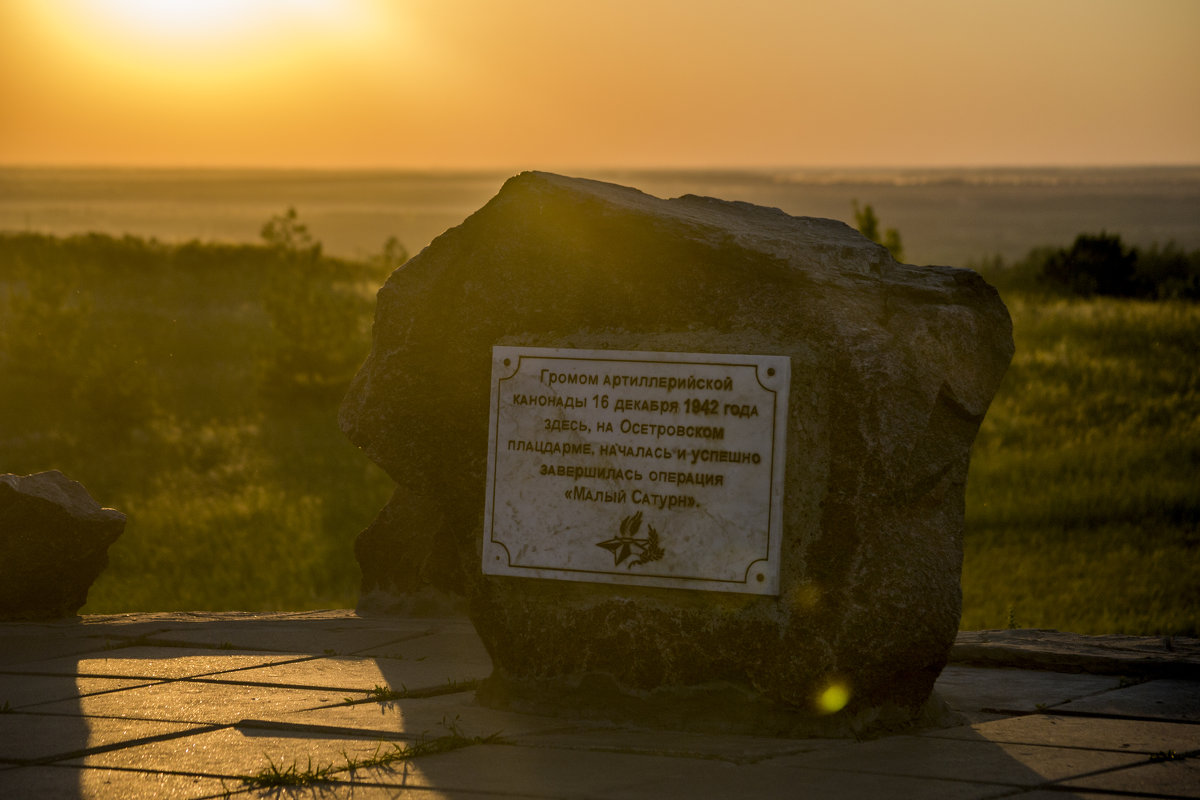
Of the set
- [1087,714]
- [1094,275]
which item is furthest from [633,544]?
[1094,275]

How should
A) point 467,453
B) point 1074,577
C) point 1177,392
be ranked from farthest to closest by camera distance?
point 1177,392 → point 1074,577 → point 467,453

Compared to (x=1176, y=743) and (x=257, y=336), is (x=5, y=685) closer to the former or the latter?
(x=1176, y=743)

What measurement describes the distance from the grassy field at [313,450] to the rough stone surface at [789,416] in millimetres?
3722

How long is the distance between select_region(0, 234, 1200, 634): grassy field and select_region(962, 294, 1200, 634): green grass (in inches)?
1.5

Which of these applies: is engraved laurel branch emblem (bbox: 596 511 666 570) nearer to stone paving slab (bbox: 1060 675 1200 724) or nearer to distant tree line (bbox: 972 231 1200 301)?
stone paving slab (bbox: 1060 675 1200 724)

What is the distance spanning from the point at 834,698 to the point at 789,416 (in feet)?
3.46

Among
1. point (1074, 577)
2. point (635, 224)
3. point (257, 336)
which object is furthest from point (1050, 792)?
point (257, 336)

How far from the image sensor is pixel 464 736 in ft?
16.1

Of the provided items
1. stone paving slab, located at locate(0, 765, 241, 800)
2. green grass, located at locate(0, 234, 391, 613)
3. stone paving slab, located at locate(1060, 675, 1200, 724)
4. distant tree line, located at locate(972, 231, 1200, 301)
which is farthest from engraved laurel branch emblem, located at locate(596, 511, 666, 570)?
distant tree line, located at locate(972, 231, 1200, 301)

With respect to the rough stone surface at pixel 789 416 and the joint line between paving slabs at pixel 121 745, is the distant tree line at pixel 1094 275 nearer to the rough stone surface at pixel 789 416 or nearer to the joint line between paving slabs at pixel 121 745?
the rough stone surface at pixel 789 416

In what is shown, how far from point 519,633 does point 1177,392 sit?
1765 centimetres

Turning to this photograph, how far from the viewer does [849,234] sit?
239 inches

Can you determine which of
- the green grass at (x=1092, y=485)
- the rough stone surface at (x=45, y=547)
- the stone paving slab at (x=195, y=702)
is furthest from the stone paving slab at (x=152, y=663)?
the green grass at (x=1092, y=485)

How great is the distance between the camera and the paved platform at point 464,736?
169 inches
